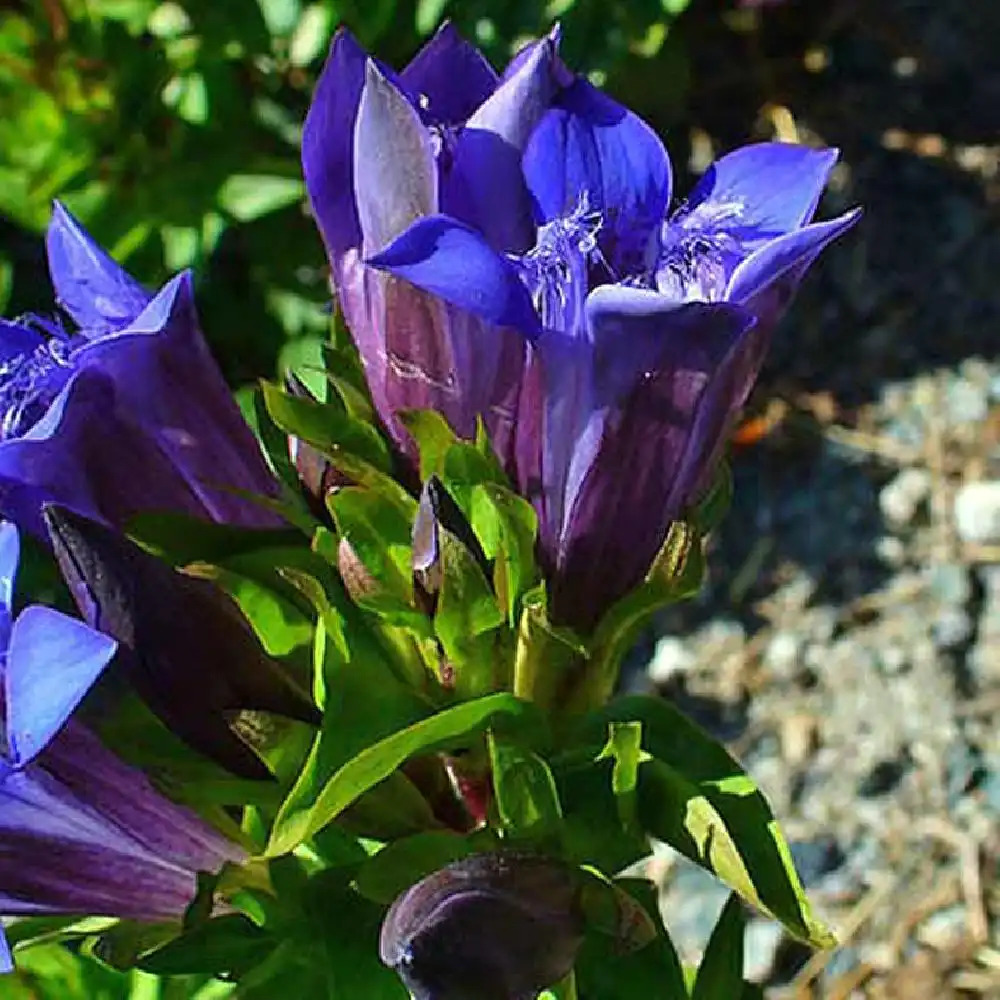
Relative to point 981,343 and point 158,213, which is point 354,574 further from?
point 981,343

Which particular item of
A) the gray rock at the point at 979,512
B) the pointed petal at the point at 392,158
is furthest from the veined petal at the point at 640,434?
the gray rock at the point at 979,512

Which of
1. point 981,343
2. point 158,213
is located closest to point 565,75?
point 158,213

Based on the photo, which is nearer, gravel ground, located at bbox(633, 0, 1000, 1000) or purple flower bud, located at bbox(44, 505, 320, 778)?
purple flower bud, located at bbox(44, 505, 320, 778)

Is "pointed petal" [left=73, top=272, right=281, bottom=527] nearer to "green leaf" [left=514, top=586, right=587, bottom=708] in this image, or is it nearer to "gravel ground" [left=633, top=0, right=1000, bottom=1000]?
"green leaf" [left=514, top=586, right=587, bottom=708]

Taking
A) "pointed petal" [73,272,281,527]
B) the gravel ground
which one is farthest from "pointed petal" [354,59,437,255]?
the gravel ground

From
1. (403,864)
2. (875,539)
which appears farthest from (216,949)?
(875,539)

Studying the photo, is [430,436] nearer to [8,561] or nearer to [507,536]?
[507,536]
